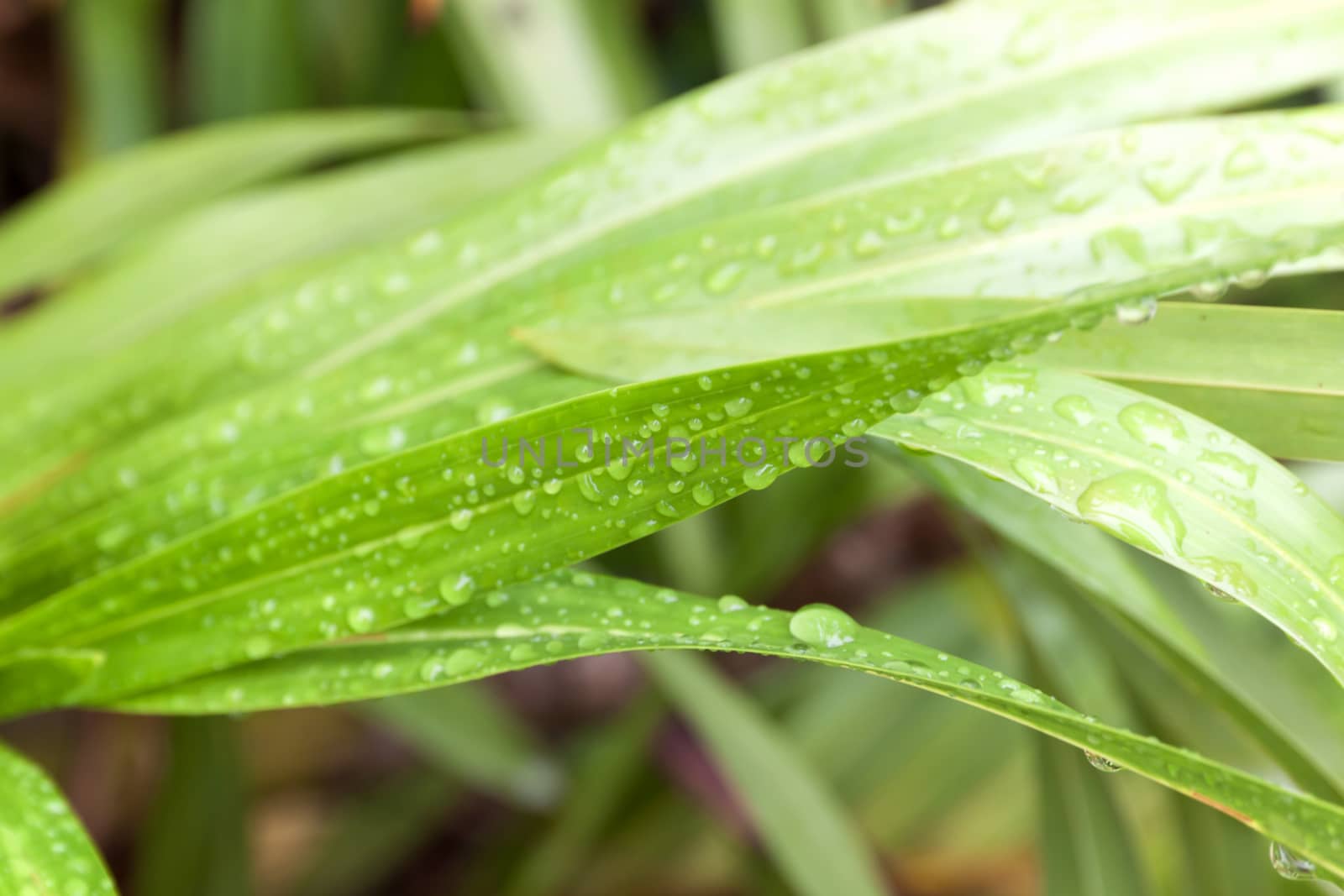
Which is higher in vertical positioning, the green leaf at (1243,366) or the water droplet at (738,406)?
the water droplet at (738,406)

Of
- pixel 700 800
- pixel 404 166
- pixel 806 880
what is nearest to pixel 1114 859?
pixel 806 880

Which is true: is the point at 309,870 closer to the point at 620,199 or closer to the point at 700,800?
the point at 700,800

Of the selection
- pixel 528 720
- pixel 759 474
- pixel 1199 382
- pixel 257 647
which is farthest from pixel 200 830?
pixel 1199 382

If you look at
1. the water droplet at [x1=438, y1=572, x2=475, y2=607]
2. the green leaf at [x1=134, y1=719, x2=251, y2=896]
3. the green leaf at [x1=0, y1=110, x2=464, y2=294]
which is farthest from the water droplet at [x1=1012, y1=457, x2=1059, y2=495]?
the green leaf at [x1=134, y1=719, x2=251, y2=896]

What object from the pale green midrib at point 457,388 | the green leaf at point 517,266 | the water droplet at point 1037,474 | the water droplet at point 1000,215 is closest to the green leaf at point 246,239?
the green leaf at point 517,266

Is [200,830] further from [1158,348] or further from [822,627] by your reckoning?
[1158,348]

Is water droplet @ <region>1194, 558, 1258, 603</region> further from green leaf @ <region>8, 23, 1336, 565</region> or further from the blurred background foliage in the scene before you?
the blurred background foliage

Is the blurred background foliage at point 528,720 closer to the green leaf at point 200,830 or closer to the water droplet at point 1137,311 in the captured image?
the green leaf at point 200,830
